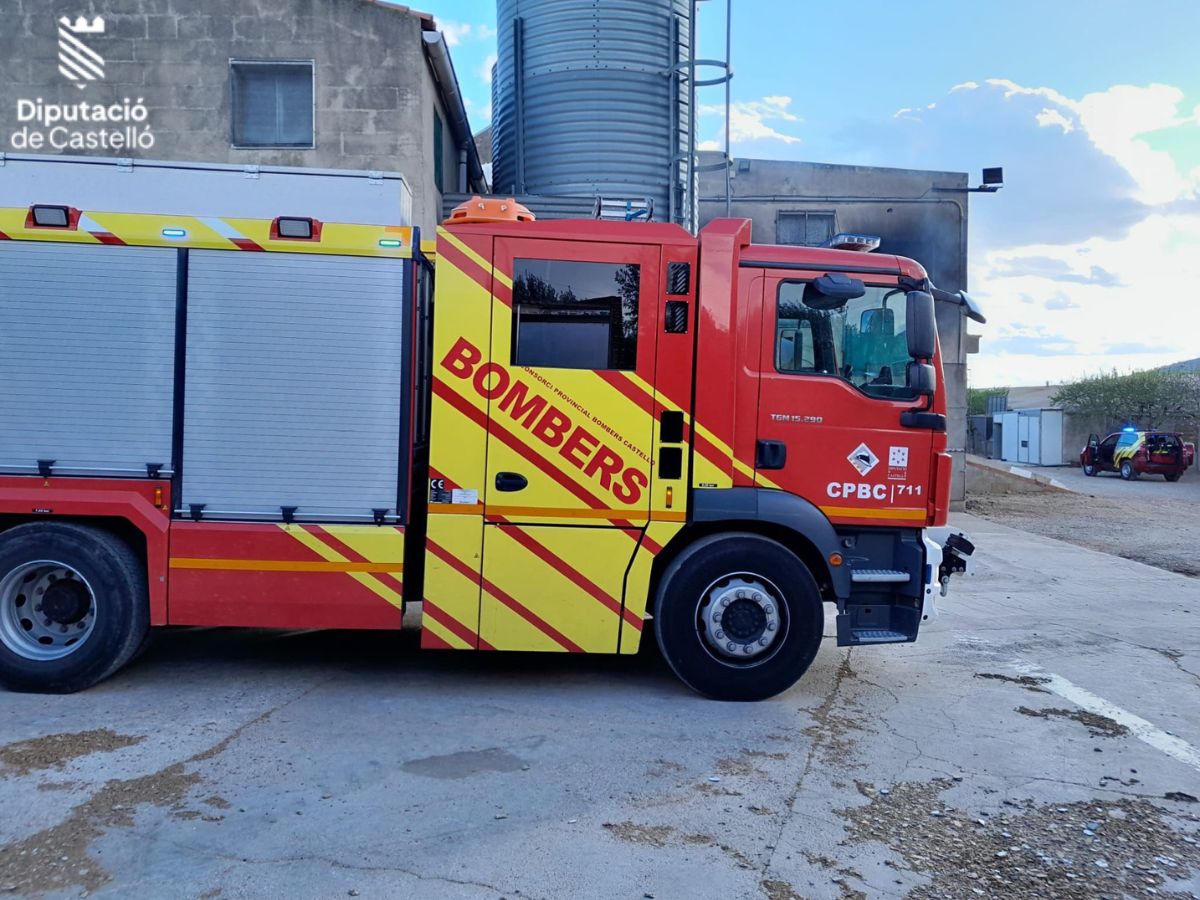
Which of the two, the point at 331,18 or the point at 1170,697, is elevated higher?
the point at 331,18

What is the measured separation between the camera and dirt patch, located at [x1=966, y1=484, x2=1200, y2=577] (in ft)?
46.2

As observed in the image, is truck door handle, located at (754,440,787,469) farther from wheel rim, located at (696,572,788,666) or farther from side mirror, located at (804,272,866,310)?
side mirror, located at (804,272,866,310)

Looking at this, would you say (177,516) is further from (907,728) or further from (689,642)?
(907,728)

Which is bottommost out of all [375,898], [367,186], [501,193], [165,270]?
[375,898]

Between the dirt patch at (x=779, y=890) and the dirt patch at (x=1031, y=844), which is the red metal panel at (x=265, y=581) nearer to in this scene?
the dirt patch at (x=779, y=890)

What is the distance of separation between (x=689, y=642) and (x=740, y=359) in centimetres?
175

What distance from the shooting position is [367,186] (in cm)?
578

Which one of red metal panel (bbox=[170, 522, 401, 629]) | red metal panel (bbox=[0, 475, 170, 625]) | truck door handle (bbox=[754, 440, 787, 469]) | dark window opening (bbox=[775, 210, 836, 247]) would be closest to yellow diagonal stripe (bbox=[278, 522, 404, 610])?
red metal panel (bbox=[170, 522, 401, 629])

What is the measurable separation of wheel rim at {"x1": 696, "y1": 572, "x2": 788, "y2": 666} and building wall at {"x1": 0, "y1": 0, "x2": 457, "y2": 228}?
715 cm

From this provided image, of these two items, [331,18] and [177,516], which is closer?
[177,516]

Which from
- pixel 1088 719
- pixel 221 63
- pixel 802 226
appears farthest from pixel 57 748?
pixel 802 226

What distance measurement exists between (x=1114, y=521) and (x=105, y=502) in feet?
59.9

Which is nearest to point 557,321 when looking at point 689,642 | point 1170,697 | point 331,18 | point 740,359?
point 740,359

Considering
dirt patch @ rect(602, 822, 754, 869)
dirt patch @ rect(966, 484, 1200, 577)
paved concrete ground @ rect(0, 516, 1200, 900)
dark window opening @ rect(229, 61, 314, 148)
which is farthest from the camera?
dirt patch @ rect(966, 484, 1200, 577)
